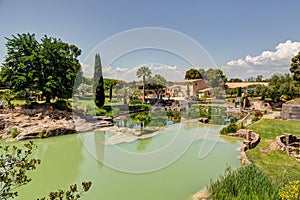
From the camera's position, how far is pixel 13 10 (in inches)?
282

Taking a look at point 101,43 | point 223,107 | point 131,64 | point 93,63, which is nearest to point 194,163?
point 131,64

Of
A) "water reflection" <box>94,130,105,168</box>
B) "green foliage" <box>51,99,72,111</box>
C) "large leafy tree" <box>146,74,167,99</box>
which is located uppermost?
"large leafy tree" <box>146,74,167,99</box>

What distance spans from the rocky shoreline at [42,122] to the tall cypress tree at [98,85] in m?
3.00

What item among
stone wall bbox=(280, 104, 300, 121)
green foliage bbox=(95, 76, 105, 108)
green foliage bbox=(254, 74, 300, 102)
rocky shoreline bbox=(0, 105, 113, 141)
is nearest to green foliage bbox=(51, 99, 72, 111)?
rocky shoreline bbox=(0, 105, 113, 141)

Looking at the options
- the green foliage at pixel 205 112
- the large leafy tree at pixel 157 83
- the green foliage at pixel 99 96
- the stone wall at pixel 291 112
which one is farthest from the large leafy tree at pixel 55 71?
the stone wall at pixel 291 112

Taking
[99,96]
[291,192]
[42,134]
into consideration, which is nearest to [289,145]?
[291,192]

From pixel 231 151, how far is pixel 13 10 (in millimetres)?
10532

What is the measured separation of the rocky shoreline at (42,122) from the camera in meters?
10.7

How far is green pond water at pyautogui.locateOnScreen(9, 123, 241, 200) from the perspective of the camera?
5285mm

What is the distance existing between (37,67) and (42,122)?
13.6 feet

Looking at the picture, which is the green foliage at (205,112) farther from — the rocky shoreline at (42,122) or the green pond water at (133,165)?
the rocky shoreline at (42,122)

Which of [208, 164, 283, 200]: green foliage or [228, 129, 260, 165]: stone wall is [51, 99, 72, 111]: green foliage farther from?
[208, 164, 283, 200]: green foliage

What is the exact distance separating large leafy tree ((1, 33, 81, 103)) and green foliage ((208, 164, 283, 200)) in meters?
12.5

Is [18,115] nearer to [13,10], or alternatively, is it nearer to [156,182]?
[13,10]
